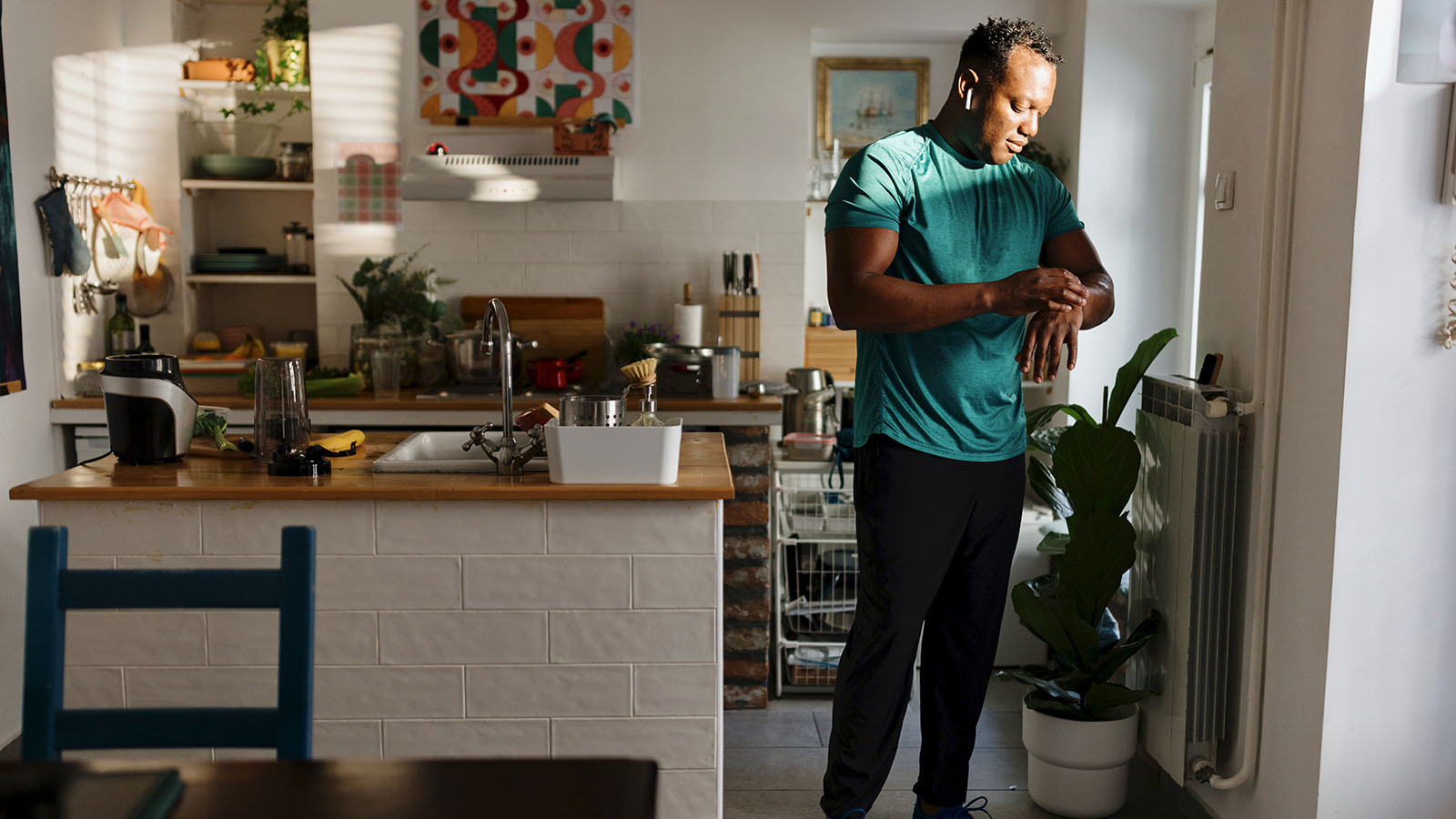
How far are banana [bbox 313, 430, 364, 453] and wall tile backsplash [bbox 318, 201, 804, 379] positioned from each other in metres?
1.62

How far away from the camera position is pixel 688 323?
414cm

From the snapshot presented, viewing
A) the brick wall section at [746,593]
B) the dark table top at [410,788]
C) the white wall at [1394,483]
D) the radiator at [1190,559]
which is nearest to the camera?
the dark table top at [410,788]

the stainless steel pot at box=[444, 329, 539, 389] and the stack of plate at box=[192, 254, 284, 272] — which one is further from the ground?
the stack of plate at box=[192, 254, 284, 272]

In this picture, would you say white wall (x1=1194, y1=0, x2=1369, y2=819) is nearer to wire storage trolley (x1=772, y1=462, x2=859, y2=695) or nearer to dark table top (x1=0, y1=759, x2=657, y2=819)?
wire storage trolley (x1=772, y1=462, x2=859, y2=695)

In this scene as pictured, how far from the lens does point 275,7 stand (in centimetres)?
437

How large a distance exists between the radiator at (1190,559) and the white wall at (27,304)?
309 centimetres

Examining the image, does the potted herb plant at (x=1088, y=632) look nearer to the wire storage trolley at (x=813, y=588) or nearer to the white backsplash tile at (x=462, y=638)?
the wire storage trolley at (x=813, y=588)

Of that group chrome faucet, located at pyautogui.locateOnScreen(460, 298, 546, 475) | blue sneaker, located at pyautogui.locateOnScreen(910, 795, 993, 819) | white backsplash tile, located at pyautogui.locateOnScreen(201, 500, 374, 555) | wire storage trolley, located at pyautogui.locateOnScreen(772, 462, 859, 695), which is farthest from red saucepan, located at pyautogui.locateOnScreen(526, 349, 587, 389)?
blue sneaker, located at pyautogui.locateOnScreen(910, 795, 993, 819)

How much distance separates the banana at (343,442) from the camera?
268 cm

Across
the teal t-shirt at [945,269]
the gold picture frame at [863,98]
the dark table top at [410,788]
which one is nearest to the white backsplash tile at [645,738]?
the teal t-shirt at [945,269]

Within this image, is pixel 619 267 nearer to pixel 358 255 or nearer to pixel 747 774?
pixel 358 255

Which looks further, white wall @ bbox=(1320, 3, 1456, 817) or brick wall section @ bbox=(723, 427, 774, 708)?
brick wall section @ bbox=(723, 427, 774, 708)

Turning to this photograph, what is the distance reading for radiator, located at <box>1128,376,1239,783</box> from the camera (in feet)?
8.35

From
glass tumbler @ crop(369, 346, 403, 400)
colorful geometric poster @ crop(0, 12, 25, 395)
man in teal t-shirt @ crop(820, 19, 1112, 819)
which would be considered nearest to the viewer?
man in teal t-shirt @ crop(820, 19, 1112, 819)
